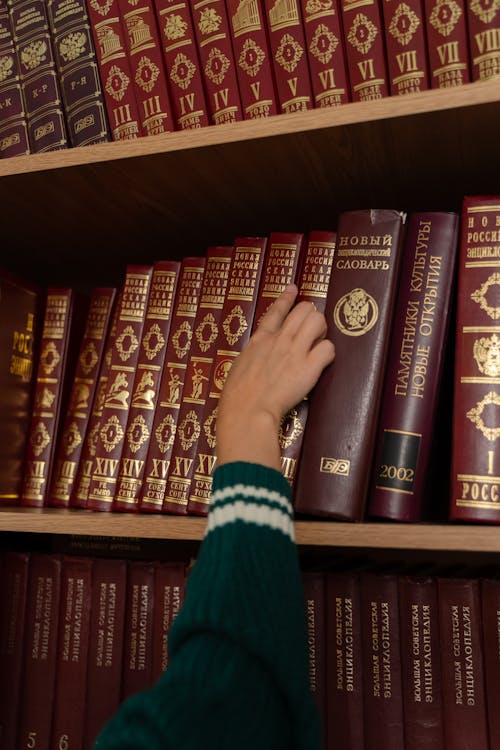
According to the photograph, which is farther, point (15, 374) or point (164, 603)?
point (15, 374)

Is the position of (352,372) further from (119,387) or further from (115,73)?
(115,73)

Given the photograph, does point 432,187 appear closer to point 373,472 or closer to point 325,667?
point 373,472

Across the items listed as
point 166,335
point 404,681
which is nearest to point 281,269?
point 166,335

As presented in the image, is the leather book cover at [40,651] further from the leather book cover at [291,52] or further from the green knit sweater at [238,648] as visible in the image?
the leather book cover at [291,52]

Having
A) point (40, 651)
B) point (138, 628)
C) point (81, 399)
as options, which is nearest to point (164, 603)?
point (138, 628)

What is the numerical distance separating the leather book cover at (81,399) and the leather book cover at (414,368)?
397mm

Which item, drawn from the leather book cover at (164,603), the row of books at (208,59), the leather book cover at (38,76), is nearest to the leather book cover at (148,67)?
the row of books at (208,59)

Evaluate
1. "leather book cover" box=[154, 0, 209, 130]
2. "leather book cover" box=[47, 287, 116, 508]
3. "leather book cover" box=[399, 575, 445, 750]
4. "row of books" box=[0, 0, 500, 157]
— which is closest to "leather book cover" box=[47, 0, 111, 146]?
"row of books" box=[0, 0, 500, 157]

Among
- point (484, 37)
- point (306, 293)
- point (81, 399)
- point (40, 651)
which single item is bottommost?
point (40, 651)

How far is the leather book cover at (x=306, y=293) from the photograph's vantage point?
0.67m

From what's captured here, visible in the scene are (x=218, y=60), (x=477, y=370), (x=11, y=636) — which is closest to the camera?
(x=477, y=370)

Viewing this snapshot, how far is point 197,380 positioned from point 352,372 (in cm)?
19

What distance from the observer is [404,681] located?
0.66 meters

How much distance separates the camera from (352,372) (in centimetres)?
65
